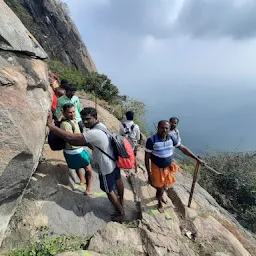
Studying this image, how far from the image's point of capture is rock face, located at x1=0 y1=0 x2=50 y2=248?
153 inches

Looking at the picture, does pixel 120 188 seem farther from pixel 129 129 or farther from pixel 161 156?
pixel 129 129

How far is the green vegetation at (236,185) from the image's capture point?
1320 cm

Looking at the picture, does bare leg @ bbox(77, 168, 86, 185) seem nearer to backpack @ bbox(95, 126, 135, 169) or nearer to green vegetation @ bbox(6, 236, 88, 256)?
backpack @ bbox(95, 126, 135, 169)

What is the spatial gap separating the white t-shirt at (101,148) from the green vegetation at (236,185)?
9939mm

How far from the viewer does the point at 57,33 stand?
1220 inches

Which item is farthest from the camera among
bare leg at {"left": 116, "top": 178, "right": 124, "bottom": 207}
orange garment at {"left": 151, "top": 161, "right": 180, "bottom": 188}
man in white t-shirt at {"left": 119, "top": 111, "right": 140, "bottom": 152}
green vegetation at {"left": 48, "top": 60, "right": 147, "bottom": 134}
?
green vegetation at {"left": 48, "top": 60, "right": 147, "bottom": 134}

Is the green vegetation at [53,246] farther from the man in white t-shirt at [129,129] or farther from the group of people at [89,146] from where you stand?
the man in white t-shirt at [129,129]

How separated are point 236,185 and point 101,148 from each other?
11.9 meters

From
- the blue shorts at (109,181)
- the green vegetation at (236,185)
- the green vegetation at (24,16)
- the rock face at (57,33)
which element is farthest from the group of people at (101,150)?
the rock face at (57,33)

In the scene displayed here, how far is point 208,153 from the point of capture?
1786 centimetres

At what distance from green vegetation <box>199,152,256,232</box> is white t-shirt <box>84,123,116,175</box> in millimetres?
9939

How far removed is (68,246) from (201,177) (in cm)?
1122

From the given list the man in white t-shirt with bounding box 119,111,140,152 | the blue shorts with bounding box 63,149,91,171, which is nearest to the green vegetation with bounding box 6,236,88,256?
the blue shorts with bounding box 63,149,91,171

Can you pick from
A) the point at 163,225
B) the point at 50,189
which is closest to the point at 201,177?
the point at 163,225
